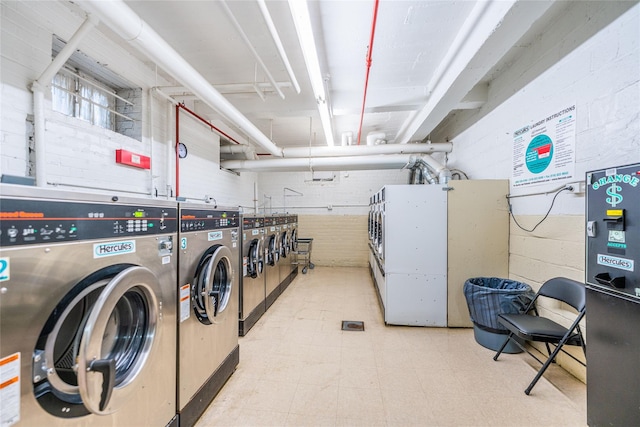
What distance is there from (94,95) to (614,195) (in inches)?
160

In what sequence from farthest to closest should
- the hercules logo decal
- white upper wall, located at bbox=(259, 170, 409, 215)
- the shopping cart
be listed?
white upper wall, located at bbox=(259, 170, 409, 215), the shopping cart, the hercules logo decal

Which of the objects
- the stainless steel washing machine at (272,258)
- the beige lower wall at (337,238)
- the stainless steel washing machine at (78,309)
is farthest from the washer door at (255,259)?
the beige lower wall at (337,238)

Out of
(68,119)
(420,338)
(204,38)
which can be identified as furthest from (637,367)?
(68,119)

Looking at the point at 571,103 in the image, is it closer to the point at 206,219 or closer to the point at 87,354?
the point at 206,219

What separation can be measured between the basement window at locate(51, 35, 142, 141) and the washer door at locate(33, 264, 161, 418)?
81.1 inches

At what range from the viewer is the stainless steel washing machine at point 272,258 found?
3680mm

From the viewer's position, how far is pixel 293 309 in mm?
3645

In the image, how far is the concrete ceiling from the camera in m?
1.94

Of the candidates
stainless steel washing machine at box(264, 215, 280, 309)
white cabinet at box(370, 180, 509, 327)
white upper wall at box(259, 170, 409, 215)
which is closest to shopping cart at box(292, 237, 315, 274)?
white upper wall at box(259, 170, 409, 215)

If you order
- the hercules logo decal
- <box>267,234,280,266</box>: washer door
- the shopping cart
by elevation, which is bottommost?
the shopping cart

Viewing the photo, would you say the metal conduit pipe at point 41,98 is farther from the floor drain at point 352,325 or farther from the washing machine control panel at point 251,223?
the floor drain at point 352,325

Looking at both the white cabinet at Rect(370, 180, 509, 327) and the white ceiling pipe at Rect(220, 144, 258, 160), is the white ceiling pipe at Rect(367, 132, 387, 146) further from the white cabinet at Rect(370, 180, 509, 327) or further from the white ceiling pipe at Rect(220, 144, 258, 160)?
the white ceiling pipe at Rect(220, 144, 258, 160)

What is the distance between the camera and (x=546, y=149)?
93.9 inches

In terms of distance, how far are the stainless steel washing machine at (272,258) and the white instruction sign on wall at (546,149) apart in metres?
3.14
